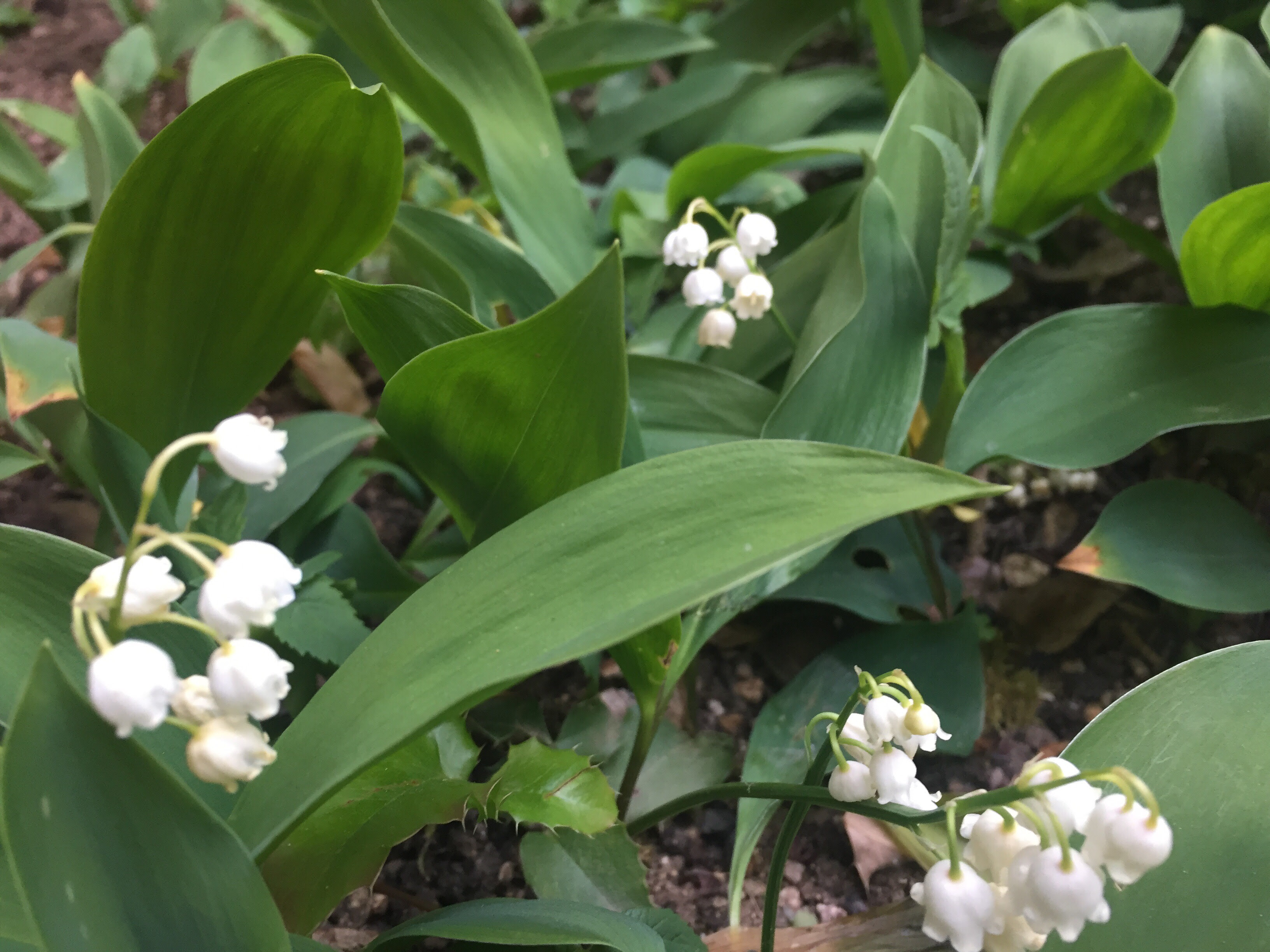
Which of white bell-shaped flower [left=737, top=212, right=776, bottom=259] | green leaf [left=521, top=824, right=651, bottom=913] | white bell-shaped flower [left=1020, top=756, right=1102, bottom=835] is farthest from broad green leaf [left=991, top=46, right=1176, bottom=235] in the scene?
green leaf [left=521, top=824, right=651, bottom=913]

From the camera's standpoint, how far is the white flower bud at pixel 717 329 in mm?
858

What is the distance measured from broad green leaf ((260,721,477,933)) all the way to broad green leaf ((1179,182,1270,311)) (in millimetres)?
882

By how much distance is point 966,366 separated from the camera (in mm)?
1235

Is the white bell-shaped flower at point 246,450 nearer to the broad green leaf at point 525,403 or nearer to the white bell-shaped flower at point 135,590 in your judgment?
the white bell-shaped flower at point 135,590

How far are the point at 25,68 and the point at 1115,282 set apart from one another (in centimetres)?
235

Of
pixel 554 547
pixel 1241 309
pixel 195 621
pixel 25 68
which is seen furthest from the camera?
pixel 25 68

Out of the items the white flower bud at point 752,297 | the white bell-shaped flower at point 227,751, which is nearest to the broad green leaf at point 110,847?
the white bell-shaped flower at point 227,751

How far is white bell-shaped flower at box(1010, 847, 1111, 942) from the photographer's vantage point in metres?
0.38

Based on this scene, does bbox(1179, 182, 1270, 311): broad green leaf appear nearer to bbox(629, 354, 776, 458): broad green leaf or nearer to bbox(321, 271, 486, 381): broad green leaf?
bbox(629, 354, 776, 458): broad green leaf

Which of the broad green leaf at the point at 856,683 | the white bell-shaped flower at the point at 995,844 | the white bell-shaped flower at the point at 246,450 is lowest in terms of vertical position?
the broad green leaf at the point at 856,683

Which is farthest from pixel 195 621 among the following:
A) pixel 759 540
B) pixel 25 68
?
pixel 25 68

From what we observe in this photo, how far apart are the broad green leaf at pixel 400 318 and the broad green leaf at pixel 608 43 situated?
81cm

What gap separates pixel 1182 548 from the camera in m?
0.86

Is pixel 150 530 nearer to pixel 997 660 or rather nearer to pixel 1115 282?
pixel 997 660
